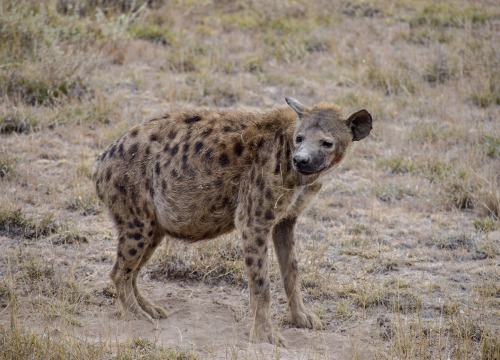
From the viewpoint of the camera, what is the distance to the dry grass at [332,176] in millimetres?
Result: 5305

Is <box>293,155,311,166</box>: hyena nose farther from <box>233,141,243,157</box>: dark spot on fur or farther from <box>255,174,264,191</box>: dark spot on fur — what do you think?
<box>233,141,243,157</box>: dark spot on fur

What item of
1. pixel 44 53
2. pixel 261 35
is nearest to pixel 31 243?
pixel 44 53

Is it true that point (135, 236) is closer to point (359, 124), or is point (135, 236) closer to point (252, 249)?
point (252, 249)

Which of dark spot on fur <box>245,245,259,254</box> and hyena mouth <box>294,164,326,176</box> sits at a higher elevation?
hyena mouth <box>294,164,326,176</box>

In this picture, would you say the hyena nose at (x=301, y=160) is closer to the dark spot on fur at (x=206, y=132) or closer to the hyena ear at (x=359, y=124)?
the hyena ear at (x=359, y=124)

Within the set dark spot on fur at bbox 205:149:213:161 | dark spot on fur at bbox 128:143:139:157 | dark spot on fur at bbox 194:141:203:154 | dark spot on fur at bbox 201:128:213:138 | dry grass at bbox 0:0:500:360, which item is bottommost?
dry grass at bbox 0:0:500:360

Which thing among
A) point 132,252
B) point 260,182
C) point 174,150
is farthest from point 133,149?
point 260,182

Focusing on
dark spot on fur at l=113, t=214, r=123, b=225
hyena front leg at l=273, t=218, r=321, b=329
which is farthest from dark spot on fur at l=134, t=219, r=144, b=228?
A: hyena front leg at l=273, t=218, r=321, b=329

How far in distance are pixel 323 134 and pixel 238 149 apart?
0.60 metres

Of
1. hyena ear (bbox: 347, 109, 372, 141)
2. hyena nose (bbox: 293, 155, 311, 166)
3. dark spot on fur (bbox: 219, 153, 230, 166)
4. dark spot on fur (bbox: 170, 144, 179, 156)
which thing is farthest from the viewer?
dark spot on fur (bbox: 170, 144, 179, 156)

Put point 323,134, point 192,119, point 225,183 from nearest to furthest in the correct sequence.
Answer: point 323,134 < point 225,183 < point 192,119

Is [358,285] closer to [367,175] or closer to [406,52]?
[367,175]

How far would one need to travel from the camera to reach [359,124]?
5094 mm

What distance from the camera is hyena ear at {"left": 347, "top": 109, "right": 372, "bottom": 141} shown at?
198 inches
